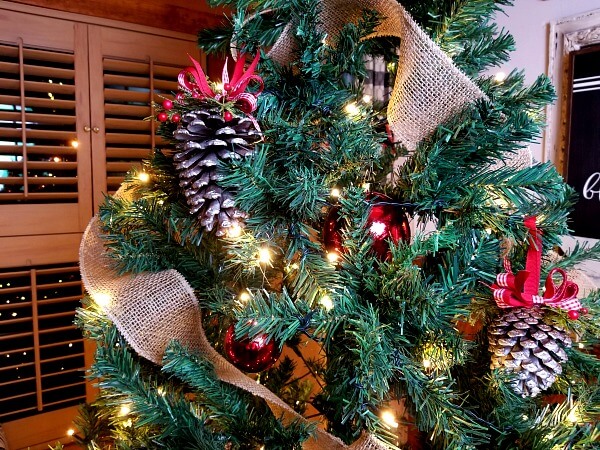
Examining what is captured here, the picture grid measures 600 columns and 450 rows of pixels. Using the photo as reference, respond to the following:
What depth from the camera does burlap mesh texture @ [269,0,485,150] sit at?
47 cm

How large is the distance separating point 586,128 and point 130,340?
3.37 feet

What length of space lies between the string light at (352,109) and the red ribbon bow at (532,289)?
0.74 ft

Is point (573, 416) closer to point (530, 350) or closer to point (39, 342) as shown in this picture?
point (530, 350)

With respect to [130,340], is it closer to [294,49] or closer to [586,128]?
[294,49]

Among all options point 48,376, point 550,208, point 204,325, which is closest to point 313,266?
point 204,325

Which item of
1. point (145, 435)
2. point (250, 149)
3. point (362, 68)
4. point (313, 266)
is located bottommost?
point (145, 435)

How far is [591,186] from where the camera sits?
1.02m

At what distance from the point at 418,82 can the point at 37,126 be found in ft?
4.78

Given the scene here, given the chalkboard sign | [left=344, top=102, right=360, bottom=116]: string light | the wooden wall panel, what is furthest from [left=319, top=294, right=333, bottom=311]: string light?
the wooden wall panel

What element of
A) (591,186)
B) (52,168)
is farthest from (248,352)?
(52,168)

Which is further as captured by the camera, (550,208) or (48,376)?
(48,376)

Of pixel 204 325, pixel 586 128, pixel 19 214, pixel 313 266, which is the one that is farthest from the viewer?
pixel 19 214

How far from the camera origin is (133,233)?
0.58m

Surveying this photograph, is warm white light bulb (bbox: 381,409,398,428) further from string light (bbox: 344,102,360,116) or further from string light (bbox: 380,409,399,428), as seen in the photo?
string light (bbox: 344,102,360,116)
